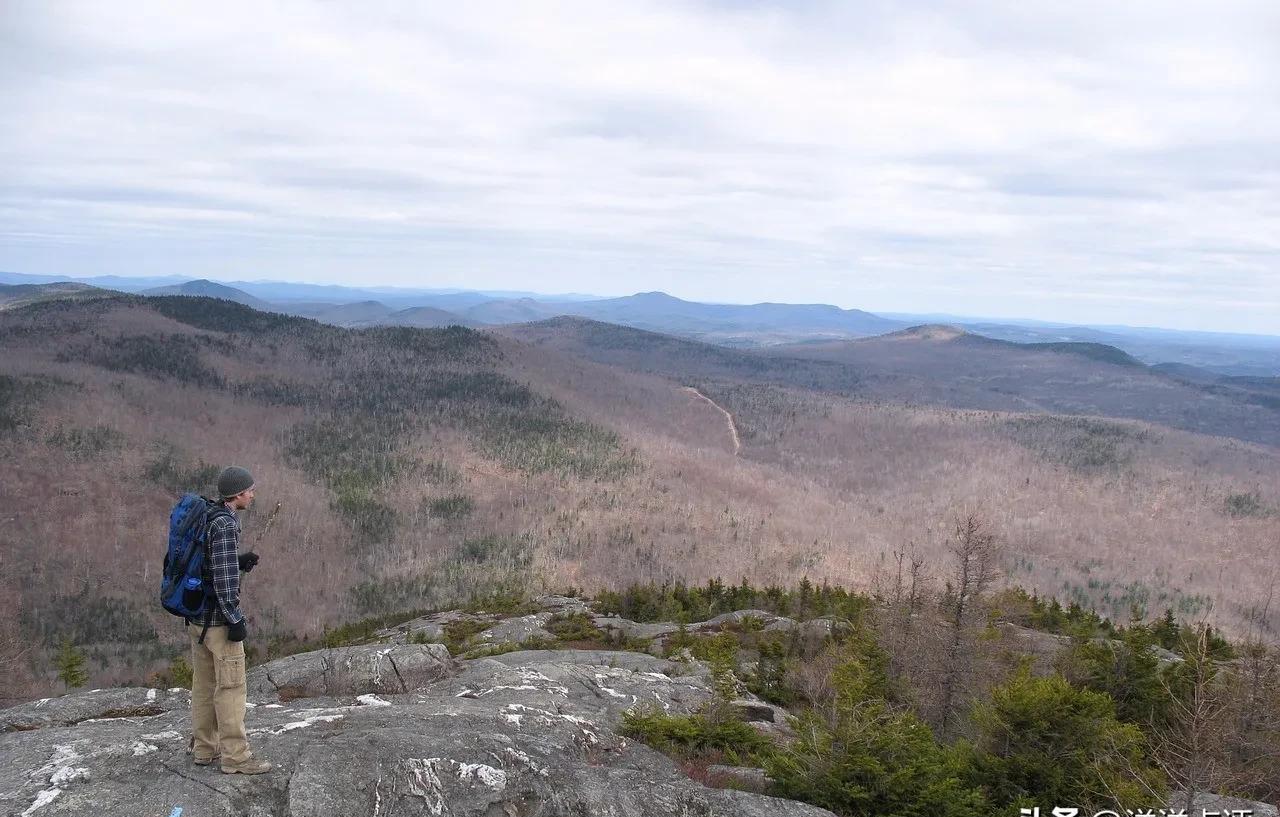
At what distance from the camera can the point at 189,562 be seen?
958cm

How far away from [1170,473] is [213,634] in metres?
224

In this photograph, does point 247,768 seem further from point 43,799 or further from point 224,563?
point 224,563

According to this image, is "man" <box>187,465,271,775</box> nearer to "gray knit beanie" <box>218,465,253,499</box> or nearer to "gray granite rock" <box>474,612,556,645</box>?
"gray knit beanie" <box>218,465,253,499</box>

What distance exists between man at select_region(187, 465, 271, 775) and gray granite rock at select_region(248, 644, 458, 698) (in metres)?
8.32

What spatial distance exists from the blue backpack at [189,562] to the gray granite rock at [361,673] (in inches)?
391

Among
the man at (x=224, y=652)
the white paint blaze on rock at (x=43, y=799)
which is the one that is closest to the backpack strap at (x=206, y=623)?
the man at (x=224, y=652)

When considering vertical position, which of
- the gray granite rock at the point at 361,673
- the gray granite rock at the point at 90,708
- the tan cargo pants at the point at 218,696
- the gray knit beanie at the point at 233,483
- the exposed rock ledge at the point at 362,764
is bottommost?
the gray granite rock at the point at 361,673

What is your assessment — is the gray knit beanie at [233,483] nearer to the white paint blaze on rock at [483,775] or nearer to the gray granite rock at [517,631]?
the white paint blaze on rock at [483,775]

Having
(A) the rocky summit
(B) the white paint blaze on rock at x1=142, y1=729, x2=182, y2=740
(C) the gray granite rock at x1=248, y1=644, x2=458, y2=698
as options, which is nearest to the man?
(A) the rocky summit

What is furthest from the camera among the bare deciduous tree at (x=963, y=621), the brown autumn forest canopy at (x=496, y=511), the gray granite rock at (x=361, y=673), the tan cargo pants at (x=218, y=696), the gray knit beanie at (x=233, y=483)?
the brown autumn forest canopy at (x=496, y=511)

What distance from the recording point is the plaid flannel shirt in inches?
376

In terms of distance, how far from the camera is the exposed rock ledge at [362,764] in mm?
9961

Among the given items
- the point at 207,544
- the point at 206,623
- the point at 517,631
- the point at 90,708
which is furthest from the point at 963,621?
the point at 517,631

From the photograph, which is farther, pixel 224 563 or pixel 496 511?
pixel 496 511
